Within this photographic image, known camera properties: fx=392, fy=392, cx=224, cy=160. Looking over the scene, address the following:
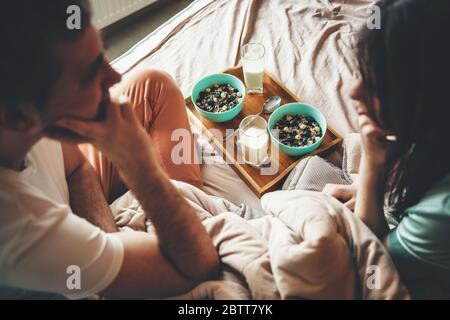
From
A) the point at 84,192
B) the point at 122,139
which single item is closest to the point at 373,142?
the point at 122,139

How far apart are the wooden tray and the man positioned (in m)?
0.36

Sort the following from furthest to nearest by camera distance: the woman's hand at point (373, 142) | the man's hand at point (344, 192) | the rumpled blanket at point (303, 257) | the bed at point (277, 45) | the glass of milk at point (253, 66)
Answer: the bed at point (277, 45)
the glass of milk at point (253, 66)
the man's hand at point (344, 192)
the woman's hand at point (373, 142)
the rumpled blanket at point (303, 257)

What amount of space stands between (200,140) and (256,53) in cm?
35

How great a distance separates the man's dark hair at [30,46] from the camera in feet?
1.88

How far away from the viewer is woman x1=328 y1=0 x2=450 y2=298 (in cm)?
66

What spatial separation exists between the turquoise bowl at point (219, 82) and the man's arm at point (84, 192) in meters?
0.43

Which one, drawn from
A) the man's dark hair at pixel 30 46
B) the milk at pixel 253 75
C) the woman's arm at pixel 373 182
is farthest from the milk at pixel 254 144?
the man's dark hair at pixel 30 46

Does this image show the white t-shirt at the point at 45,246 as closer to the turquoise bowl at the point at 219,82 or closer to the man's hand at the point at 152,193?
the man's hand at the point at 152,193

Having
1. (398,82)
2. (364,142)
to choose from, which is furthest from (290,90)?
(398,82)

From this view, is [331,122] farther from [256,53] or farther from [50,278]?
[50,278]

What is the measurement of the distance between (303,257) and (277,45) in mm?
993

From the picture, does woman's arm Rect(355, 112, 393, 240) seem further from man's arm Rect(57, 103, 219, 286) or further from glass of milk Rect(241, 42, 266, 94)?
glass of milk Rect(241, 42, 266, 94)

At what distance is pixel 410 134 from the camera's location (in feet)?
2.44
